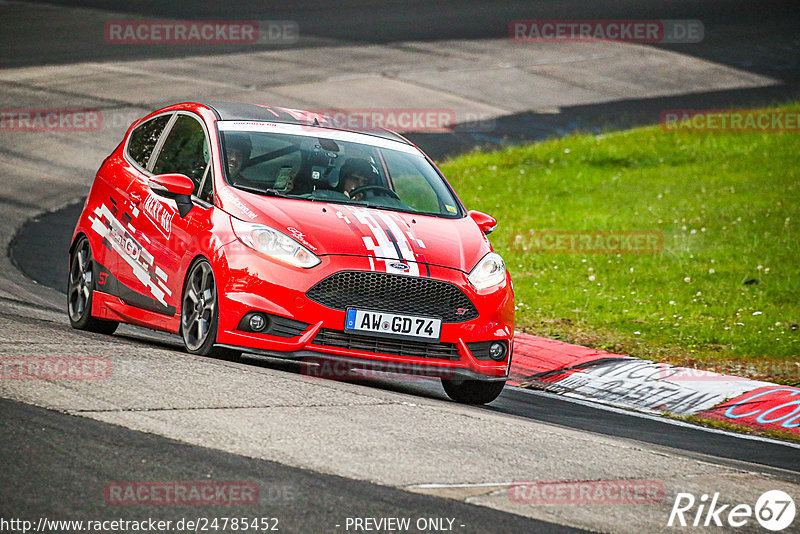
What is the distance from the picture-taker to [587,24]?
33938mm

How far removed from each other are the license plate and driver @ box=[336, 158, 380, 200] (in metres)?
1.26

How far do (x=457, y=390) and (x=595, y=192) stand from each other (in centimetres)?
1107

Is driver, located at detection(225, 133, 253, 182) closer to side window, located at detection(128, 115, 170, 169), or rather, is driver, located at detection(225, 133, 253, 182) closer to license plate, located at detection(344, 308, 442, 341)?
side window, located at detection(128, 115, 170, 169)

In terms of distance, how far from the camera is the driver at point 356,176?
8539mm

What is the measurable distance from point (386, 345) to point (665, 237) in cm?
915

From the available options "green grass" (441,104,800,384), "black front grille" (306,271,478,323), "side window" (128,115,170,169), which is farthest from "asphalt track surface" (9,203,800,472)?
"green grass" (441,104,800,384)

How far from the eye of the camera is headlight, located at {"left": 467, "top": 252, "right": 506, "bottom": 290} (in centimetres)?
795

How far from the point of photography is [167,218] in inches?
327

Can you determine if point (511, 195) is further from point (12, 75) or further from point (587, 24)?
point (587, 24)

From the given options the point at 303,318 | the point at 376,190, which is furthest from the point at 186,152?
the point at 303,318

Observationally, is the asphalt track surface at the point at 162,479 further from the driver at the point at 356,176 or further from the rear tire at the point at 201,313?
the driver at the point at 356,176

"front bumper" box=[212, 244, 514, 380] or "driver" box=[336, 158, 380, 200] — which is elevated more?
"driver" box=[336, 158, 380, 200]

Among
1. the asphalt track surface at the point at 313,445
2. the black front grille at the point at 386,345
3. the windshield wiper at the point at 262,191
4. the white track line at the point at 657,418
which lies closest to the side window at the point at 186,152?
the windshield wiper at the point at 262,191

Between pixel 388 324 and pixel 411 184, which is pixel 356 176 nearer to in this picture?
pixel 411 184
